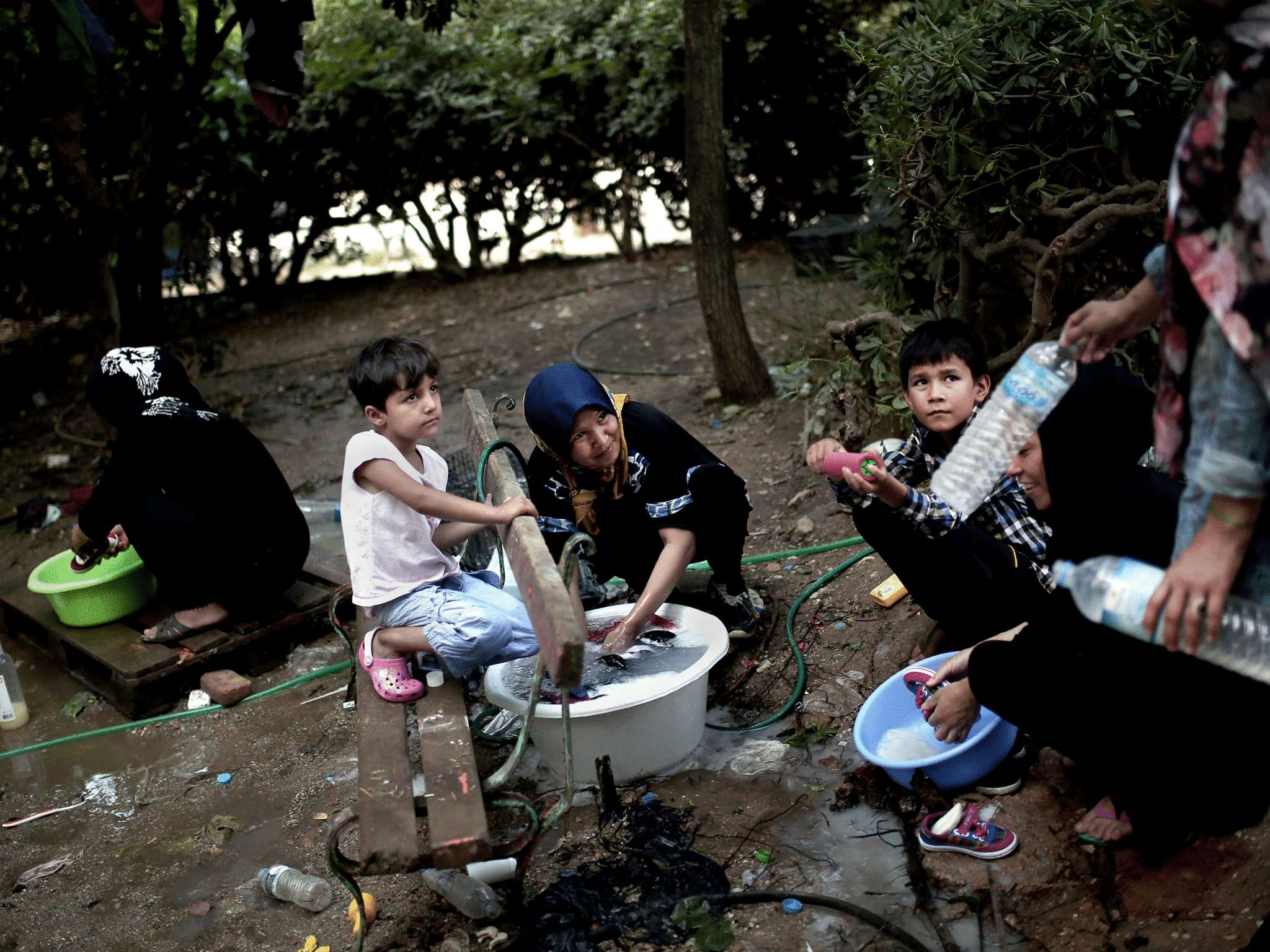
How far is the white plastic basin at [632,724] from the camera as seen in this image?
2721mm

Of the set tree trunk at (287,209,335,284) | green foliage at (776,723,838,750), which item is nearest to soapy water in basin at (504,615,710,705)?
green foliage at (776,723,838,750)

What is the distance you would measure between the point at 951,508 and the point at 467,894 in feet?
5.36

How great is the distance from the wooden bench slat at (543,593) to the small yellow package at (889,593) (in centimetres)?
141

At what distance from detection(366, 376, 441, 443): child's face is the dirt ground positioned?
44.1 inches

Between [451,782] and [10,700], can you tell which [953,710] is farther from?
[10,700]

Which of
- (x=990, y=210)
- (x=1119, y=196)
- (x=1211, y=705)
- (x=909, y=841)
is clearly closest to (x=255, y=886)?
(x=909, y=841)

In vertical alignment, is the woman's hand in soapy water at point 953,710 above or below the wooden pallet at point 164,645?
above

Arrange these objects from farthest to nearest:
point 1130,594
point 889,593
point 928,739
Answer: point 889,593 < point 928,739 < point 1130,594

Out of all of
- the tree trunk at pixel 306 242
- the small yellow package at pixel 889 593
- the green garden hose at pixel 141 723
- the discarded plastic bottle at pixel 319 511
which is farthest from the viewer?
the tree trunk at pixel 306 242

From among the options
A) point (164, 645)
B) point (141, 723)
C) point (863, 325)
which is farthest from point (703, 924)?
point (863, 325)

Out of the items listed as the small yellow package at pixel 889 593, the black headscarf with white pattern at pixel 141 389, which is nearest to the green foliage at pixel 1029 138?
the small yellow package at pixel 889 593

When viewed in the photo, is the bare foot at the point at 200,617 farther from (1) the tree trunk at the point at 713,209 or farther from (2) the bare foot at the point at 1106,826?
(2) the bare foot at the point at 1106,826

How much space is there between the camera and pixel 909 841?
8.09 ft

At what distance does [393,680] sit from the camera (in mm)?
2910
